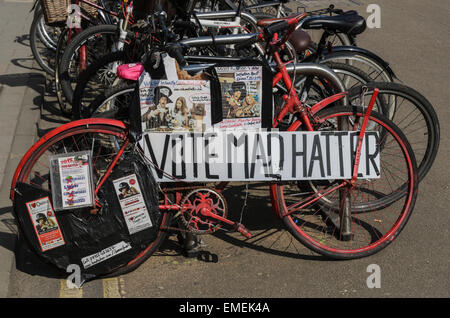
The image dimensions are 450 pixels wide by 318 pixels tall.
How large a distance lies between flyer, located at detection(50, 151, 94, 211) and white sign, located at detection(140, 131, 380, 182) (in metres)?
0.38

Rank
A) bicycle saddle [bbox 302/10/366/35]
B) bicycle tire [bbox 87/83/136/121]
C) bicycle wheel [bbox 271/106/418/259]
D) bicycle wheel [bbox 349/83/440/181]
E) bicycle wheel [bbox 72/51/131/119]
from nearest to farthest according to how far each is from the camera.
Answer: bicycle wheel [bbox 271/106/418/259]
bicycle tire [bbox 87/83/136/121]
bicycle wheel [bbox 349/83/440/181]
bicycle saddle [bbox 302/10/366/35]
bicycle wheel [bbox 72/51/131/119]

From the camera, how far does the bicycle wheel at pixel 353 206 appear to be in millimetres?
3803

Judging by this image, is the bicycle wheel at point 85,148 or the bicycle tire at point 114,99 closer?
the bicycle wheel at point 85,148

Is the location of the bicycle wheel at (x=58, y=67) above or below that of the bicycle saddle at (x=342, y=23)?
below

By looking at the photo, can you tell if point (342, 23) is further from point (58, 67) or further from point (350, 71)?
point (58, 67)

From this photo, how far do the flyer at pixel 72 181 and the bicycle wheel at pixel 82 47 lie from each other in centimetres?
218

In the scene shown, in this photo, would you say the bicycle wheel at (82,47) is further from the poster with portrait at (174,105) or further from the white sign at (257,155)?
the white sign at (257,155)

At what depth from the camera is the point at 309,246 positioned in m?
3.84

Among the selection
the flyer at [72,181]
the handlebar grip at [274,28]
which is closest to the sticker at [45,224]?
the flyer at [72,181]

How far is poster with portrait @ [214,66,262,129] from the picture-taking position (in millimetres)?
3496

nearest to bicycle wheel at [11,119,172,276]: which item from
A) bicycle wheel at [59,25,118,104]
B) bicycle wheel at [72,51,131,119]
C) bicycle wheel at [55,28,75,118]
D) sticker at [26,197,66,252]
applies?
sticker at [26,197,66,252]

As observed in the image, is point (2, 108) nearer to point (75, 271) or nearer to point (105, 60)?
point (105, 60)

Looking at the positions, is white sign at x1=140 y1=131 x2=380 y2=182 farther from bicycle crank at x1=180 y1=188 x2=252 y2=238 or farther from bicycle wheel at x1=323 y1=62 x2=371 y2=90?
bicycle wheel at x1=323 y1=62 x2=371 y2=90

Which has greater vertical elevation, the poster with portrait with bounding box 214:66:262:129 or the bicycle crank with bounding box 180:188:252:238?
the poster with portrait with bounding box 214:66:262:129
